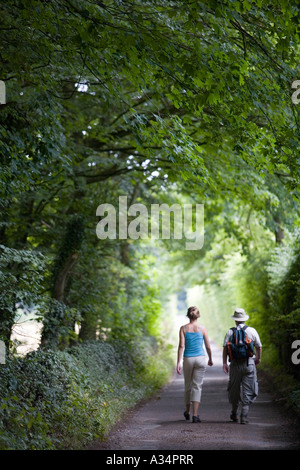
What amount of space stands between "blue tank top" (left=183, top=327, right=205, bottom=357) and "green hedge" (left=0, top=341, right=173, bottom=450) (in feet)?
5.81

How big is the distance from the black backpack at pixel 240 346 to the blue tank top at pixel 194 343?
503 millimetres

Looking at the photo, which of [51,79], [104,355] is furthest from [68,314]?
[51,79]

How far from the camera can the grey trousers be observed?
396 inches

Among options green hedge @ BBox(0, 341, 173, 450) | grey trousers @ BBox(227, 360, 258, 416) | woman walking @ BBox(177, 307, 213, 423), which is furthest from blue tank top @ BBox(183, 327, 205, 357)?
green hedge @ BBox(0, 341, 173, 450)

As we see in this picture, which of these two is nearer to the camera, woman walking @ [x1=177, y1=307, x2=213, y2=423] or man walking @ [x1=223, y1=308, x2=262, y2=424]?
man walking @ [x1=223, y1=308, x2=262, y2=424]

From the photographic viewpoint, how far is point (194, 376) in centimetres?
1027

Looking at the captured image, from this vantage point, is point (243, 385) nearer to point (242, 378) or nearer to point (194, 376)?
point (242, 378)

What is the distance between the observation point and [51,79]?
387 inches

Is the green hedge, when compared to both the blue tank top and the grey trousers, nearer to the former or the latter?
the blue tank top

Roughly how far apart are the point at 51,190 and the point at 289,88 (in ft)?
23.5

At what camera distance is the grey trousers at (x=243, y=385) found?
10.1 m

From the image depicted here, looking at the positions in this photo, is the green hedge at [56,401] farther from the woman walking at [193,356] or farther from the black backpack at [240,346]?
the black backpack at [240,346]
